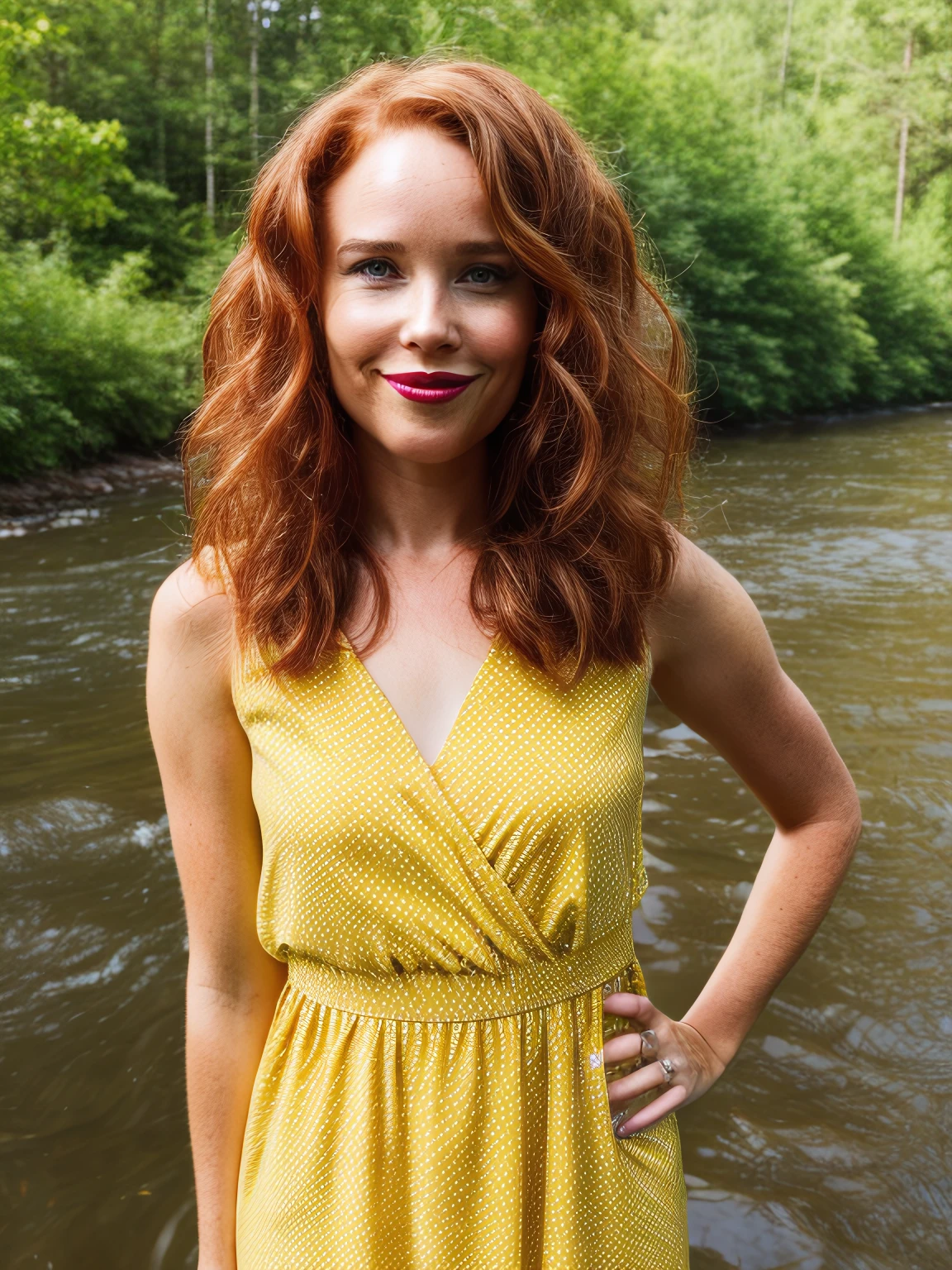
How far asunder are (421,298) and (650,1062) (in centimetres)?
101

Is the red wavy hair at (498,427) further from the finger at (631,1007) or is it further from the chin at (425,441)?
the finger at (631,1007)

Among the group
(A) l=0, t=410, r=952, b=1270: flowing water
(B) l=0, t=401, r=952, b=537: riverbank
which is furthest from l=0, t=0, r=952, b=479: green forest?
(A) l=0, t=410, r=952, b=1270: flowing water

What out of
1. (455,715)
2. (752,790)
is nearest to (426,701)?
(455,715)

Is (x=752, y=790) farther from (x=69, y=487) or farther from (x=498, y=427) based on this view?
(x=69, y=487)

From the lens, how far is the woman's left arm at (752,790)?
58.2 inches

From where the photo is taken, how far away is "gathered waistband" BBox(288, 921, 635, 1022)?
1.32m

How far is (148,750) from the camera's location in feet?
20.8

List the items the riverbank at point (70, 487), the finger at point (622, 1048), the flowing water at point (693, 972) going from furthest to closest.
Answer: the riverbank at point (70, 487), the flowing water at point (693, 972), the finger at point (622, 1048)

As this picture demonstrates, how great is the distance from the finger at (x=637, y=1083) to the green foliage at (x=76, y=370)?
1280 cm

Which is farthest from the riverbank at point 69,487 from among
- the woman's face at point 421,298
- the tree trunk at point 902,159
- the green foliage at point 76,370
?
the tree trunk at point 902,159

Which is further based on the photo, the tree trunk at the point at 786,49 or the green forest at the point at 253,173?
the tree trunk at the point at 786,49

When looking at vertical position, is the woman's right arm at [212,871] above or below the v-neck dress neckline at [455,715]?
below

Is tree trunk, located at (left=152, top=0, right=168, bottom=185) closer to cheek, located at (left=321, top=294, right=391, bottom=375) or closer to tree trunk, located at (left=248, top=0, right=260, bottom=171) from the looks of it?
tree trunk, located at (left=248, top=0, right=260, bottom=171)

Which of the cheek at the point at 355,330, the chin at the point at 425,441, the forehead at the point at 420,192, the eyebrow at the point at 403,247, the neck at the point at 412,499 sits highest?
the forehead at the point at 420,192
